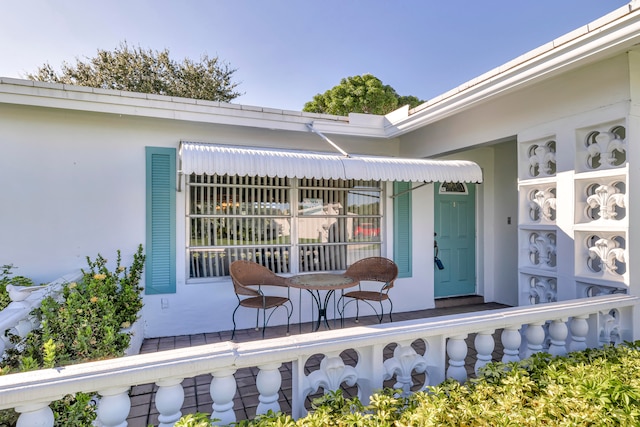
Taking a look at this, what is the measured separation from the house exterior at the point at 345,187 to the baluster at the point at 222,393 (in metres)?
3.79

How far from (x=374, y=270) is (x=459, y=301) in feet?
10.6

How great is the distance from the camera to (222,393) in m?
2.22

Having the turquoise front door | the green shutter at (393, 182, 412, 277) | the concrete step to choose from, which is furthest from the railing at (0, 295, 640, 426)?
the turquoise front door

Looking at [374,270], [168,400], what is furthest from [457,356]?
[374,270]

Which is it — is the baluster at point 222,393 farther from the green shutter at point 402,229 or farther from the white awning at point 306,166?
the green shutter at point 402,229

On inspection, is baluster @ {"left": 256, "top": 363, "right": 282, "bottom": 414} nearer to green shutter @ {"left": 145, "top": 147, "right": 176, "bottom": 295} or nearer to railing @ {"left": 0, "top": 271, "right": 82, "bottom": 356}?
railing @ {"left": 0, "top": 271, "right": 82, "bottom": 356}

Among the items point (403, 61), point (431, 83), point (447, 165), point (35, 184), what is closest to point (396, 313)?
point (447, 165)

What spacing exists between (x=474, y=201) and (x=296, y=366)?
870cm

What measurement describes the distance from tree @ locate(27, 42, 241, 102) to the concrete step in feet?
57.0

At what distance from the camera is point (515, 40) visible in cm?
968

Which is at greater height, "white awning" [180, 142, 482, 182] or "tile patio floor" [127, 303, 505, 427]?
"white awning" [180, 142, 482, 182]

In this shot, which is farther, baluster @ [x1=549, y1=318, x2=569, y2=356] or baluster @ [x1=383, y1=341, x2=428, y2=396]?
baluster @ [x1=549, y1=318, x2=569, y2=356]

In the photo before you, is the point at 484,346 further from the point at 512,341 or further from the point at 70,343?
the point at 70,343

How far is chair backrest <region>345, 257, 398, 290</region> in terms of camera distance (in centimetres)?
747
